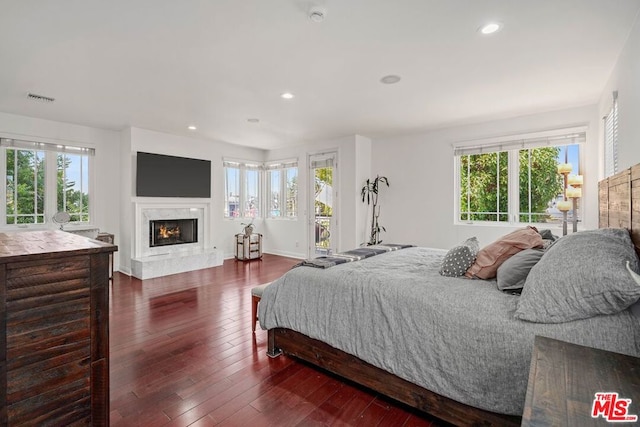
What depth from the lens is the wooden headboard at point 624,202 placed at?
170cm

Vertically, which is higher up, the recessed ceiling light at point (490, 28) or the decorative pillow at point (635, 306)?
the recessed ceiling light at point (490, 28)

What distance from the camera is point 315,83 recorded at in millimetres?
3383

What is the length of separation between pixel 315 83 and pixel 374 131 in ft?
7.71

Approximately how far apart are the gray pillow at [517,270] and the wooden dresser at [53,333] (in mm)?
2106

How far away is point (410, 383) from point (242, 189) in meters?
6.09

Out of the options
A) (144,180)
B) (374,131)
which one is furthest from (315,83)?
(144,180)

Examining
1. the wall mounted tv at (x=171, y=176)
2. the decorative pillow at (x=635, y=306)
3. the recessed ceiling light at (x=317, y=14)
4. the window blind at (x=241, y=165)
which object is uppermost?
the recessed ceiling light at (x=317, y=14)

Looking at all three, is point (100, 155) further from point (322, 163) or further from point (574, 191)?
point (574, 191)

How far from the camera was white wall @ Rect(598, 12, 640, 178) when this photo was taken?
2.19 metres

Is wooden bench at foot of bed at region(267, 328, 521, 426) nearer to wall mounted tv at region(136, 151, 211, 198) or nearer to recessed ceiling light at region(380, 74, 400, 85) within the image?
recessed ceiling light at region(380, 74, 400, 85)

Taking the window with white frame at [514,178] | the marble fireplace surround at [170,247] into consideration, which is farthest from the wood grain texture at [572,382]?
the marble fireplace surround at [170,247]

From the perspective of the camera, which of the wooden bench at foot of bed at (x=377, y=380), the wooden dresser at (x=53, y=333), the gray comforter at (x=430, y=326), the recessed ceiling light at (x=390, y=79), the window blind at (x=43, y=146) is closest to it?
the wooden dresser at (x=53, y=333)

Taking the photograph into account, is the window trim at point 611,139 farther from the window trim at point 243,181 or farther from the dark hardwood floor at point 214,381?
the window trim at point 243,181

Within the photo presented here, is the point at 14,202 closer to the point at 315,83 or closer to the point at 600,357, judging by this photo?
the point at 315,83
